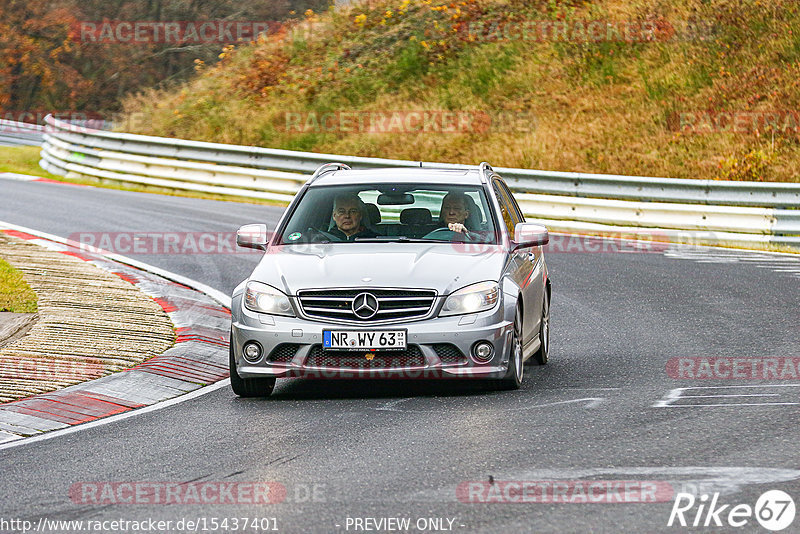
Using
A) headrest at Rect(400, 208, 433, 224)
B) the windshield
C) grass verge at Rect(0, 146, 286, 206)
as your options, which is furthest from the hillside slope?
headrest at Rect(400, 208, 433, 224)

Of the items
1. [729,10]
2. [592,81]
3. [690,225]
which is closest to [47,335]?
[690,225]

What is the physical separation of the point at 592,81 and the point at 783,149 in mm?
7237

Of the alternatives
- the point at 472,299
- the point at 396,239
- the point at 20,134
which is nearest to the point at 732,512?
the point at 472,299

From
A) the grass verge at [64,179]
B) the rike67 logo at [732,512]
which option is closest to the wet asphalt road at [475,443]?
the rike67 logo at [732,512]

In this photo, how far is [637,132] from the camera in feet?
92.2

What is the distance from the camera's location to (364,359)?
28.5 ft

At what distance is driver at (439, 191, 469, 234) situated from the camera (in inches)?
389

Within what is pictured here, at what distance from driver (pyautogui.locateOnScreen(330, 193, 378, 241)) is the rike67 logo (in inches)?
179

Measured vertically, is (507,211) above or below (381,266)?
above

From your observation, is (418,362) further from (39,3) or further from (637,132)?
(39,3)

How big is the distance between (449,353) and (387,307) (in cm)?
53

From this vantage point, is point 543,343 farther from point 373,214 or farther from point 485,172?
point 373,214

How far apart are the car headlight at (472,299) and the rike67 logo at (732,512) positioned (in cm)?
315

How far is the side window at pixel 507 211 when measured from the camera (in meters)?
10.2
